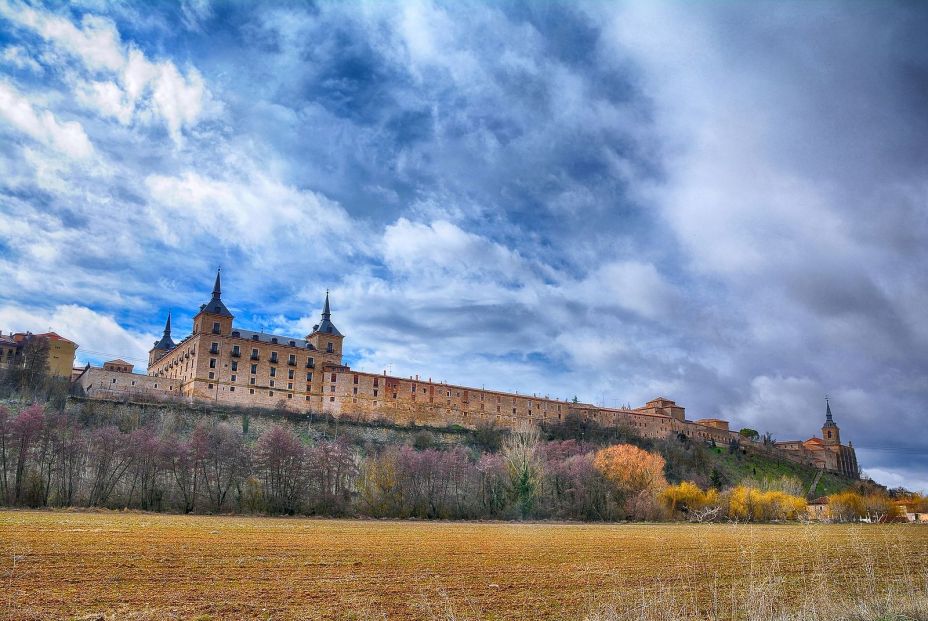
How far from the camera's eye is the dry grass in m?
17.1

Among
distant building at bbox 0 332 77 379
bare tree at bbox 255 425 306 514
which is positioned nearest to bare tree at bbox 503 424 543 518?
bare tree at bbox 255 425 306 514

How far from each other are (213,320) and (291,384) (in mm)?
16523

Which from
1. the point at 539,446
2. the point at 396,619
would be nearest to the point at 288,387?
the point at 539,446

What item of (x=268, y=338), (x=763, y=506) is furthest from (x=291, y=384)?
(x=763, y=506)

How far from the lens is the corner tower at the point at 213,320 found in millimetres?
111031

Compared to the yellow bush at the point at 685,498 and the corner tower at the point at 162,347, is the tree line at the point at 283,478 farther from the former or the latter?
the corner tower at the point at 162,347

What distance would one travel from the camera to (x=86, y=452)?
6581 centimetres

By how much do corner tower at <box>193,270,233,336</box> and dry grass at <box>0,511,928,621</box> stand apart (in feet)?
251

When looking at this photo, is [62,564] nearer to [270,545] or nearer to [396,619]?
[270,545]

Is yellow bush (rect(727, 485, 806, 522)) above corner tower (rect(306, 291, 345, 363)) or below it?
below


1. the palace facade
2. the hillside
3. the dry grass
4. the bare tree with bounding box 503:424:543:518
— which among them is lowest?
the dry grass

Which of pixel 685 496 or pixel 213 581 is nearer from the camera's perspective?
pixel 213 581

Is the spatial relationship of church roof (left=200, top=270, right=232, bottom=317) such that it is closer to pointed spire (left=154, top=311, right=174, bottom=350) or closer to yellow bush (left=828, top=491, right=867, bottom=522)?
pointed spire (left=154, top=311, right=174, bottom=350)

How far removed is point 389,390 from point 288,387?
17555mm
